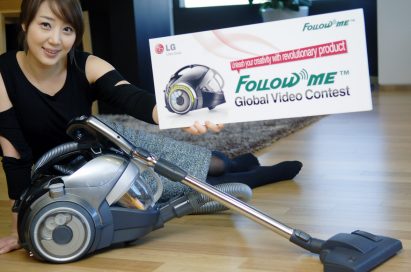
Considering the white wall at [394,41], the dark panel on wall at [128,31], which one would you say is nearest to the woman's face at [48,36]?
the dark panel on wall at [128,31]

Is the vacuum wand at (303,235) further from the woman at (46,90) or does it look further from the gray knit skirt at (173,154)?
the gray knit skirt at (173,154)

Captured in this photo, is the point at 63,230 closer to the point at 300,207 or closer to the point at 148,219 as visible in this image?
the point at 148,219

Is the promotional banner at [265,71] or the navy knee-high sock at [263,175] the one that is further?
the navy knee-high sock at [263,175]

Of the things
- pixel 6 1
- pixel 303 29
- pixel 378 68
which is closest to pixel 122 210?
pixel 303 29

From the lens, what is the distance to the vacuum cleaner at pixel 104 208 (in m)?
1.35

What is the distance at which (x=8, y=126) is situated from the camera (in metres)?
1.53

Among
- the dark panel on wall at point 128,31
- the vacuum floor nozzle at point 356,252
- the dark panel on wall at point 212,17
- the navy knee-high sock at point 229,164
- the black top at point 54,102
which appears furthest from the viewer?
the dark panel on wall at point 212,17

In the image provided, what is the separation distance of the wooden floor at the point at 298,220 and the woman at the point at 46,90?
0.70 ft

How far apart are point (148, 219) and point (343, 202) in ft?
1.70

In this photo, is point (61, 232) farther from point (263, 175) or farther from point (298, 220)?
point (263, 175)

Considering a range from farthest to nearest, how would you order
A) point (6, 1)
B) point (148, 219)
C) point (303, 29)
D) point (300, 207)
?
point (6, 1) → point (300, 207) → point (148, 219) → point (303, 29)

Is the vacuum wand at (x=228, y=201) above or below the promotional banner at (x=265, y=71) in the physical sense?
below

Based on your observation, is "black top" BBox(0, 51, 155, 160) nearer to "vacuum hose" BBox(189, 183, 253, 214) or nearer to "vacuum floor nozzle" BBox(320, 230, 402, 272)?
"vacuum hose" BBox(189, 183, 253, 214)

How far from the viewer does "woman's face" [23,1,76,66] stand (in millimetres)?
1467
